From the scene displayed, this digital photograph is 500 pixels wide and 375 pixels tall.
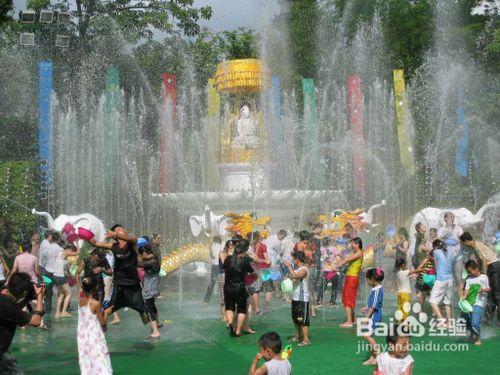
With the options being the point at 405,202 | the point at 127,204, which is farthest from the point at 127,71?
the point at 405,202

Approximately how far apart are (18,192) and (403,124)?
14.3 m

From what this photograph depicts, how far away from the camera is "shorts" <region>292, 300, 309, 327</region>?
10367mm

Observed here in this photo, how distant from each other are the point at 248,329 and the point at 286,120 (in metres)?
21.8

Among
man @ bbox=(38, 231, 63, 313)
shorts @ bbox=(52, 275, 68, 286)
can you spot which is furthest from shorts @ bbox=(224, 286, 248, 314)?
man @ bbox=(38, 231, 63, 313)

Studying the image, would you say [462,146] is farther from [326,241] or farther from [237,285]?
[237,285]

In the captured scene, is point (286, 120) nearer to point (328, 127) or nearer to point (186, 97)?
point (328, 127)

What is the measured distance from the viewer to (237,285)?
11086 millimetres

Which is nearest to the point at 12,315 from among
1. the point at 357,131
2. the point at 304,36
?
the point at 357,131

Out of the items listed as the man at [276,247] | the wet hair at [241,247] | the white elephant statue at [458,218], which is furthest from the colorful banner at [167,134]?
the wet hair at [241,247]

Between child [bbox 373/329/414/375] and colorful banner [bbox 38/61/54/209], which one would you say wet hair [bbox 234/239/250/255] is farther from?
colorful banner [bbox 38/61/54/209]

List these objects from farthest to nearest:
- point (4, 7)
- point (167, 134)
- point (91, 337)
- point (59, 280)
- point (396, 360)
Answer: point (167, 134)
point (59, 280)
point (4, 7)
point (91, 337)
point (396, 360)

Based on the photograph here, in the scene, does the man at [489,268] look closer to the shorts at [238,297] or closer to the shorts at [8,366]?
the shorts at [238,297]

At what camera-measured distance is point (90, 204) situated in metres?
31.5

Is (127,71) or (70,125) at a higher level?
(127,71)
